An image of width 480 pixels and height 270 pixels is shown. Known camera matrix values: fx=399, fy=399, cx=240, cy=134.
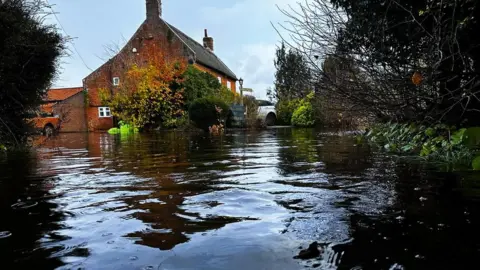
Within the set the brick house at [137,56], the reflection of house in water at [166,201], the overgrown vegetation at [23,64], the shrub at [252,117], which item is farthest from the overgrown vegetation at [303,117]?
the reflection of house in water at [166,201]

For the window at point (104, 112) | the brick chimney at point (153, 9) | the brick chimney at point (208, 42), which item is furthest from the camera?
the brick chimney at point (208, 42)

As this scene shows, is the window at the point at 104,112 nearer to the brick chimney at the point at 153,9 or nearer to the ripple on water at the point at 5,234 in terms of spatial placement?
the brick chimney at the point at 153,9

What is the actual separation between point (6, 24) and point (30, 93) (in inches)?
114

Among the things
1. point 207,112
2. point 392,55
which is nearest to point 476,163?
point 392,55

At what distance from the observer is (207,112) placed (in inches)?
968

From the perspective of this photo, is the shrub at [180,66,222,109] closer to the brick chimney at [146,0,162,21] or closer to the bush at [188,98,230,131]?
the bush at [188,98,230,131]

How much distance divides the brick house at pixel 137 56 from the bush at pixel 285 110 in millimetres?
7704

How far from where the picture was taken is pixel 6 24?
303 inches

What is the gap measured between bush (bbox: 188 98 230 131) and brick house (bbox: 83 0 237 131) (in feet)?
29.6

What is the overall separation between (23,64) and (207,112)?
1519 centimetres

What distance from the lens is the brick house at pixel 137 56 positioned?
3409 cm

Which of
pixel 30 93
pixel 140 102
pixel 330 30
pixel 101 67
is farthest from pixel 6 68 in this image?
pixel 101 67

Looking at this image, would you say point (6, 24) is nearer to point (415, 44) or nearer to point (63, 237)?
point (63, 237)

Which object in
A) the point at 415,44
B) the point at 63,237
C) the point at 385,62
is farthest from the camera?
the point at 385,62
